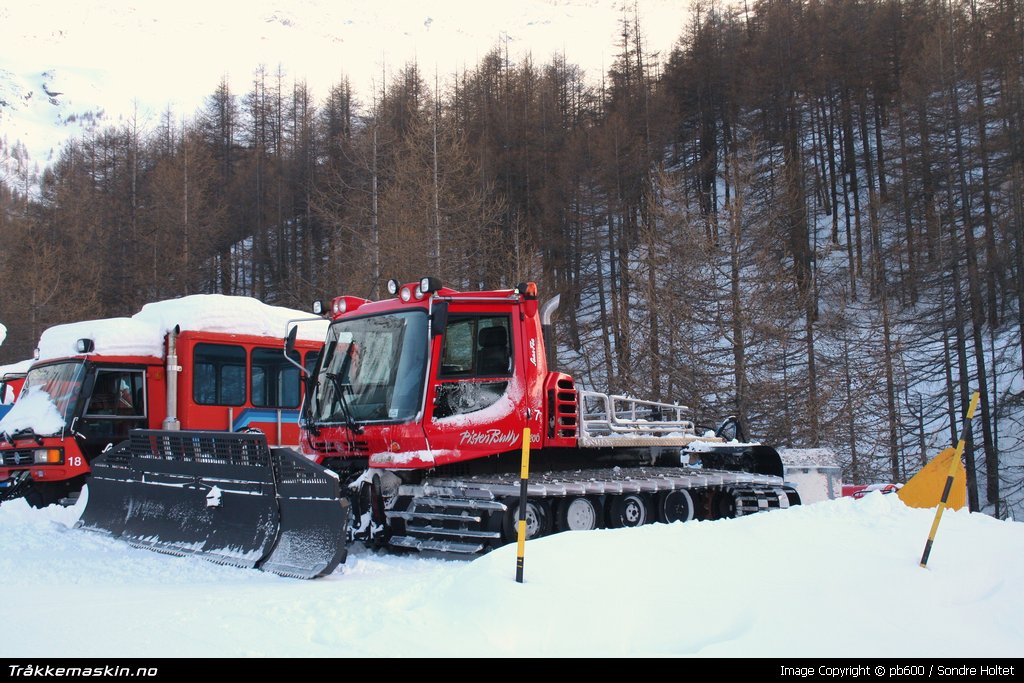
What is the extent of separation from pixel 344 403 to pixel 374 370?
20.1 inches

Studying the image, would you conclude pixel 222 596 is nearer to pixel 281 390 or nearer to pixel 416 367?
pixel 416 367

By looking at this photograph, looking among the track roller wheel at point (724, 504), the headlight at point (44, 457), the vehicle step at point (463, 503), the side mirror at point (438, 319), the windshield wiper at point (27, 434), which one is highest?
the side mirror at point (438, 319)

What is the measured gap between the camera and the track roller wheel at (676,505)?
1130 cm

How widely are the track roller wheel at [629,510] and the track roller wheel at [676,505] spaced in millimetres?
269

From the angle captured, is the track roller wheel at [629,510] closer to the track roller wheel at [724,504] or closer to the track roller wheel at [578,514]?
the track roller wheel at [578,514]

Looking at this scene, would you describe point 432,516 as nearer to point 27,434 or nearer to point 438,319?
point 438,319

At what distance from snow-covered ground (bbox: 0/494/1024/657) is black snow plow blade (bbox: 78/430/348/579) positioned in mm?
327

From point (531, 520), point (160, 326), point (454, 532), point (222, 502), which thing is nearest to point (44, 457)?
point (160, 326)

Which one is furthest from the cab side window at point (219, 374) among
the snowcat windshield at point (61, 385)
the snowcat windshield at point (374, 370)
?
the snowcat windshield at point (374, 370)

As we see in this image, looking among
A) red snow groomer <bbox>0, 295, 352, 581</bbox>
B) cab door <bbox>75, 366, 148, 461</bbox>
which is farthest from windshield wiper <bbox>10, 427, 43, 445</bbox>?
cab door <bbox>75, 366, 148, 461</bbox>

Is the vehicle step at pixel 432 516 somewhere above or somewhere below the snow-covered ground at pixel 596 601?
above

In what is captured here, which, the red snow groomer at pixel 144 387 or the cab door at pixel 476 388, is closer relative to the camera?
the cab door at pixel 476 388

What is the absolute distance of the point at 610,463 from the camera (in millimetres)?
11906

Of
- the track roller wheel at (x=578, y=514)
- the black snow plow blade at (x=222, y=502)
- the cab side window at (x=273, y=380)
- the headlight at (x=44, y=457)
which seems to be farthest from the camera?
the cab side window at (x=273, y=380)
